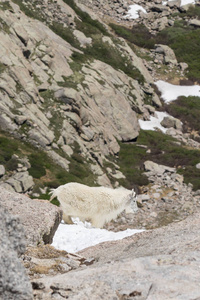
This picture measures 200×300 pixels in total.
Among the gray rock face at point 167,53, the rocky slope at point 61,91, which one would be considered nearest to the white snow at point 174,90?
the rocky slope at point 61,91

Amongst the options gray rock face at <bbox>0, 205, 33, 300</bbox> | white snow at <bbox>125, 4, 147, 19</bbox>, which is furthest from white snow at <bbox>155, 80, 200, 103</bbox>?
gray rock face at <bbox>0, 205, 33, 300</bbox>

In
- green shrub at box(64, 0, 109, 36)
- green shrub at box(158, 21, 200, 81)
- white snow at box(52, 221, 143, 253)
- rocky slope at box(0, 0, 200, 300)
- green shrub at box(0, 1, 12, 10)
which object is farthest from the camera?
green shrub at box(158, 21, 200, 81)

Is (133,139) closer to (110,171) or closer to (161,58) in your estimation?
(110,171)

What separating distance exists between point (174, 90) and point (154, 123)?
46.4 feet

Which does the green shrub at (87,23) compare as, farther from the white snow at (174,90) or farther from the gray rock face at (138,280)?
the gray rock face at (138,280)

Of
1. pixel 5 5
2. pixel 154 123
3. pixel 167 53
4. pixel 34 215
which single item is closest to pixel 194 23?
pixel 167 53

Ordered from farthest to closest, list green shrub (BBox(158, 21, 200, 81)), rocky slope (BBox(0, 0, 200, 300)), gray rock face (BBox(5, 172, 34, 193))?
green shrub (BBox(158, 21, 200, 81)) → gray rock face (BBox(5, 172, 34, 193)) → rocky slope (BBox(0, 0, 200, 300))

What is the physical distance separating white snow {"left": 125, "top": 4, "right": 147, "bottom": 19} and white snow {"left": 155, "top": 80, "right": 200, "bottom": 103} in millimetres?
28753

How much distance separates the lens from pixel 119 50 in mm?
61250

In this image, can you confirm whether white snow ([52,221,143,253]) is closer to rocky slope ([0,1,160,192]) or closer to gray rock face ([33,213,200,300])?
rocky slope ([0,1,160,192])

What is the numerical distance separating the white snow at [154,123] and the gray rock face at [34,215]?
132 feet

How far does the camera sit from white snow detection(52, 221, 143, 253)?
685 inches

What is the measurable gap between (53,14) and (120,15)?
32450mm

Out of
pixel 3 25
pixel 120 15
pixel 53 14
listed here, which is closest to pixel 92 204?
pixel 3 25
